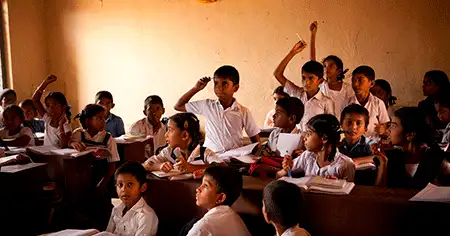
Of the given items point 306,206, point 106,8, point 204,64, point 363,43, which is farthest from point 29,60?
point 306,206

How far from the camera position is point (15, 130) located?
4105 mm

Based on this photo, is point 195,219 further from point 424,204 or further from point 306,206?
point 424,204

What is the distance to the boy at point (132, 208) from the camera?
2428 millimetres

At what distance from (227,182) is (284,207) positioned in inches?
15.6

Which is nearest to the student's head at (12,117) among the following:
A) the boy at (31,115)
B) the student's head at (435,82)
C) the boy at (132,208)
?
the boy at (31,115)

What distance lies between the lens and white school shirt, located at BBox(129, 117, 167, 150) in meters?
4.45

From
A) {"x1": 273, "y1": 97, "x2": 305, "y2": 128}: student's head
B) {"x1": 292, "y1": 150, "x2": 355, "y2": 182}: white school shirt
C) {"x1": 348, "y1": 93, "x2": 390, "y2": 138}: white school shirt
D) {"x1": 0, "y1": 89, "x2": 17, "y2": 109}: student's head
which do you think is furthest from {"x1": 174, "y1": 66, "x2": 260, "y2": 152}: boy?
{"x1": 0, "y1": 89, "x2": 17, "y2": 109}: student's head

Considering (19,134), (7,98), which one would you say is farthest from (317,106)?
(7,98)

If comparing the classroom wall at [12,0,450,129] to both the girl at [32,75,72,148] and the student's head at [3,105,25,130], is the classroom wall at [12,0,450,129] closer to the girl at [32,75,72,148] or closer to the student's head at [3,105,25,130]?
the girl at [32,75,72,148]

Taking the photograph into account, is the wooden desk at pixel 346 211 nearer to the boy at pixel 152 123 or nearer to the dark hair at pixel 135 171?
the dark hair at pixel 135 171

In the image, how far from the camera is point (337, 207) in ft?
6.72

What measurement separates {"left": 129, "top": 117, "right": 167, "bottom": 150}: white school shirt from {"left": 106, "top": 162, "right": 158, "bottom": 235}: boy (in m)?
1.90

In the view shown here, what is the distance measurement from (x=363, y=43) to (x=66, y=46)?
4.39m

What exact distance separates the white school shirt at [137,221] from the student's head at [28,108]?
9.20ft
